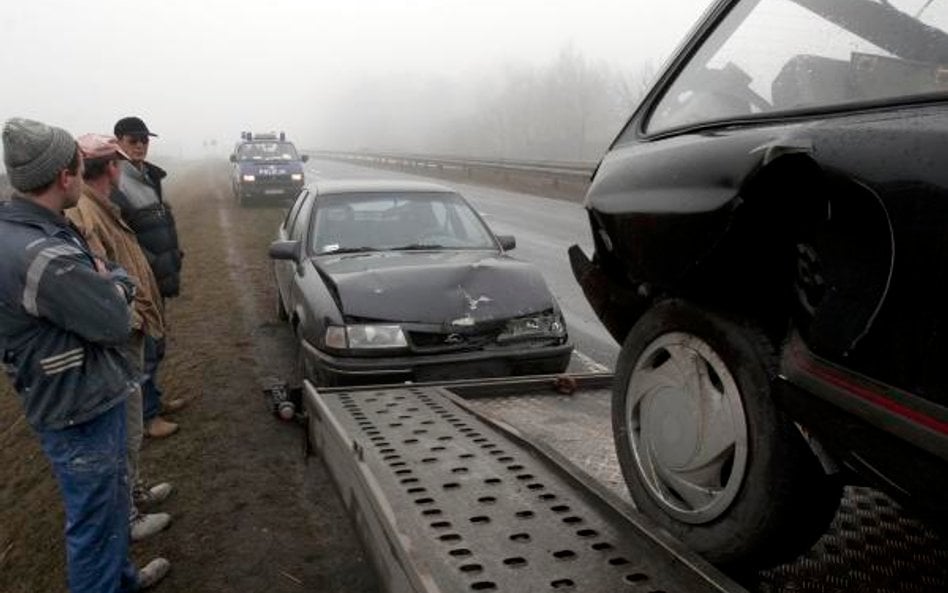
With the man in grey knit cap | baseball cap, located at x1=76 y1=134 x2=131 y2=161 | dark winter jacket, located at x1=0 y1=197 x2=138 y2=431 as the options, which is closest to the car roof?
baseball cap, located at x1=76 y1=134 x2=131 y2=161

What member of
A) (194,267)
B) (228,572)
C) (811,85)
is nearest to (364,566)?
(228,572)

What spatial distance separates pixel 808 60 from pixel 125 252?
3.69 m

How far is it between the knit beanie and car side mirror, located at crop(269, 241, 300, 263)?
2927mm

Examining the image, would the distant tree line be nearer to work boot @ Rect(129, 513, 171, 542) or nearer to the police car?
the police car

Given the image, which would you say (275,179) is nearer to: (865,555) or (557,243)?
(557,243)

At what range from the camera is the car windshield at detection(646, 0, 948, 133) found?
1609 millimetres

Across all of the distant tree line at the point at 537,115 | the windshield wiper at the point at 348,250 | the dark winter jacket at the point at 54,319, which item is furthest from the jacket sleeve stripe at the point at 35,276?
the distant tree line at the point at 537,115

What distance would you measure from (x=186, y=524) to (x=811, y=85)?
342 cm

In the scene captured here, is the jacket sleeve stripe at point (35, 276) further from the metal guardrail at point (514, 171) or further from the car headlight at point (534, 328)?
the metal guardrail at point (514, 171)

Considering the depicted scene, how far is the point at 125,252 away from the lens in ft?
14.3

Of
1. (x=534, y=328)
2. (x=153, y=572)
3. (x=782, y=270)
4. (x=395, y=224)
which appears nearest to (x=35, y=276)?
(x=153, y=572)

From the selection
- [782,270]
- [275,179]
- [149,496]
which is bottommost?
[275,179]

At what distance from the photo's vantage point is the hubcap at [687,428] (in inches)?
76.2

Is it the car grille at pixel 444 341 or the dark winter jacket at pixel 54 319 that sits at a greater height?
the dark winter jacket at pixel 54 319
